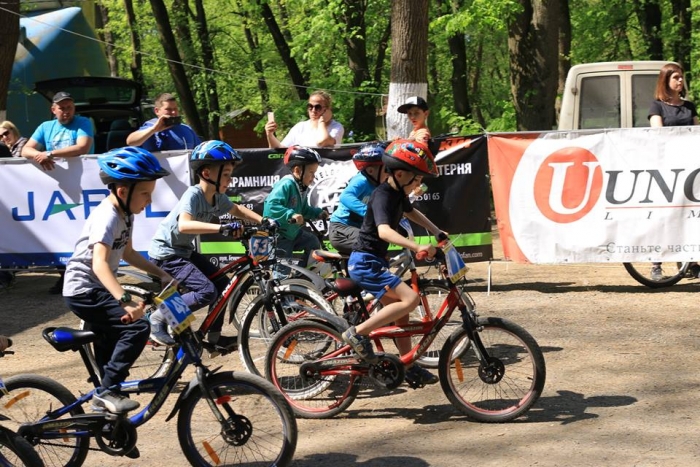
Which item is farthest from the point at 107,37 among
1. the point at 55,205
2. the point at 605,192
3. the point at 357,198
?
the point at 357,198

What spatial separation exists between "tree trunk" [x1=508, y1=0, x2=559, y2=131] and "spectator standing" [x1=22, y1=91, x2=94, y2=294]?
32.3 feet

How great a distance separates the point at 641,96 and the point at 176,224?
10.3 metres

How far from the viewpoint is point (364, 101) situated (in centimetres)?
2311

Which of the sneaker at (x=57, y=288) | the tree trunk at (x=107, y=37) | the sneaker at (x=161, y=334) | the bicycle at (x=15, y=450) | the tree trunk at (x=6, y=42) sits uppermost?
the tree trunk at (x=107, y=37)

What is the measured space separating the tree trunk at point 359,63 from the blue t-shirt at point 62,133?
10543 millimetres

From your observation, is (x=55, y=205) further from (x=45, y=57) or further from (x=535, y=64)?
(x=45, y=57)

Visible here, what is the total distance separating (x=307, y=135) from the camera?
11352 millimetres

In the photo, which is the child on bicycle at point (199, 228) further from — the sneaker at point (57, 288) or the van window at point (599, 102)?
the van window at point (599, 102)

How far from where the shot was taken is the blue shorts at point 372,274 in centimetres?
668

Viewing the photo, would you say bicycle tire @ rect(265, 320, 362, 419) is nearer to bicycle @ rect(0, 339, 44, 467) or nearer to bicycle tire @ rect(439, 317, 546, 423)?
bicycle tire @ rect(439, 317, 546, 423)

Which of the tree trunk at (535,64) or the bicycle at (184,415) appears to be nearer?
the bicycle at (184,415)

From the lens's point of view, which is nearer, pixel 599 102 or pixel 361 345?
pixel 361 345

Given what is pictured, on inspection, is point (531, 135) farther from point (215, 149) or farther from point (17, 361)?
point (17, 361)

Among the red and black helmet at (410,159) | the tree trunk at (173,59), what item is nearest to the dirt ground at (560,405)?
the red and black helmet at (410,159)
